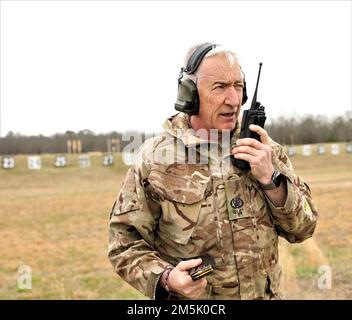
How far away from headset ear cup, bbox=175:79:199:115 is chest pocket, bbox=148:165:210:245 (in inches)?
10.8

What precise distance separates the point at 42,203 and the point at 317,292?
20.5 metres

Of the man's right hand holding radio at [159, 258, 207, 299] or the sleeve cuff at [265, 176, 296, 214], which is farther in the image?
the sleeve cuff at [265, 176, 296, 214]

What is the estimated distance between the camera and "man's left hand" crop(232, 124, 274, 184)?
2465 mm

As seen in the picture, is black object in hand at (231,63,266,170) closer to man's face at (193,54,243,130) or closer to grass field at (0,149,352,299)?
man's face at (193,54,243,130)

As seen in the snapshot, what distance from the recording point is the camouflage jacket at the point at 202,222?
8.46 feet

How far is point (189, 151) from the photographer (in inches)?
106

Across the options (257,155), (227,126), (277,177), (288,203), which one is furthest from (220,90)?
(288,203)

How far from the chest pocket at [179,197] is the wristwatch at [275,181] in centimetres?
27

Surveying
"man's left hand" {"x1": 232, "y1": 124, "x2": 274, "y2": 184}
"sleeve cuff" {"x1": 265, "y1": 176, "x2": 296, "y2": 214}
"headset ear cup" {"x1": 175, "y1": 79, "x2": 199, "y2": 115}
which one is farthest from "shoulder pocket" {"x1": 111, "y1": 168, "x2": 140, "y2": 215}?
"sleeve cuff" {"x1": 265, "y1": 176, "x2": 296, "y2": 214}

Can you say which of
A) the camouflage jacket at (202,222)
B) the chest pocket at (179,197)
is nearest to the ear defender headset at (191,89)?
the camouflage jacket at (202,222)

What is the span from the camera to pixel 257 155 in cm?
247

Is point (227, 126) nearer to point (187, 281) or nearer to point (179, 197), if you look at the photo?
point (179, 197)

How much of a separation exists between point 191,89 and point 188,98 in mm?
44
